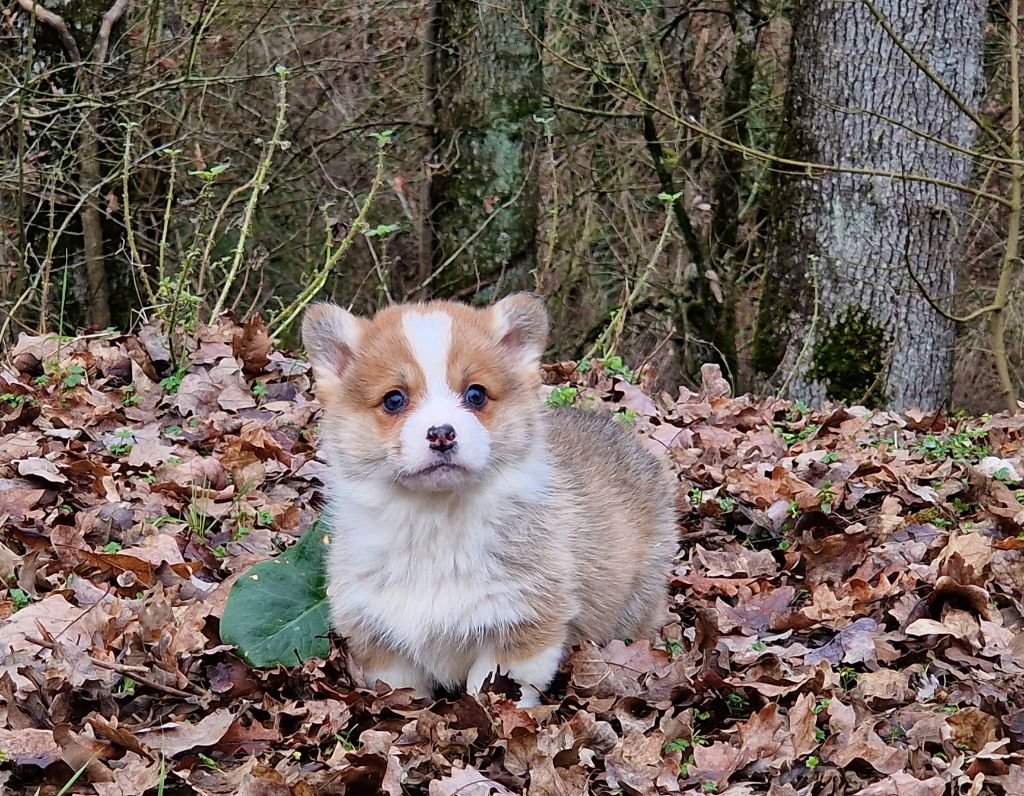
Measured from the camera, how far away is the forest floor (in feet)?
11.0

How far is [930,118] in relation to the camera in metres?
8.86

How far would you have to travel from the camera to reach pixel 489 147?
37.0ft

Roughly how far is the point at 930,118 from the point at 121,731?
751 centimetres

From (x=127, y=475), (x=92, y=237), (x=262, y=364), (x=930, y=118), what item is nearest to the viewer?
(x=127, y=475)

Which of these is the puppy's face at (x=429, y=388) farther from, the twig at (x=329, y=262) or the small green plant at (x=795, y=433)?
the twig at (x=329, y=262)

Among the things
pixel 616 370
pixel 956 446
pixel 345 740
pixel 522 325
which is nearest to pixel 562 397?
pixel 616 370

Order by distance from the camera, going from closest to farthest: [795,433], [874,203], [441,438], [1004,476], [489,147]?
[441,438], [1004,476], [795,433], [874,203], [489,147]

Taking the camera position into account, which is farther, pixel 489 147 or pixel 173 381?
pixel 489 147

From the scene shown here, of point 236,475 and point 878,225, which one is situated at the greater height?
point 878,225

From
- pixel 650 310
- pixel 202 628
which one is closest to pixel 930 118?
pixel 650 310

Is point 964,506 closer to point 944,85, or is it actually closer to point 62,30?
point 944,85

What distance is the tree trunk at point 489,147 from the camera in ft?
36.6

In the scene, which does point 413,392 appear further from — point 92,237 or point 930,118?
point 92,237

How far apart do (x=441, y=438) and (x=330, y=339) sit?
706 millimetres
